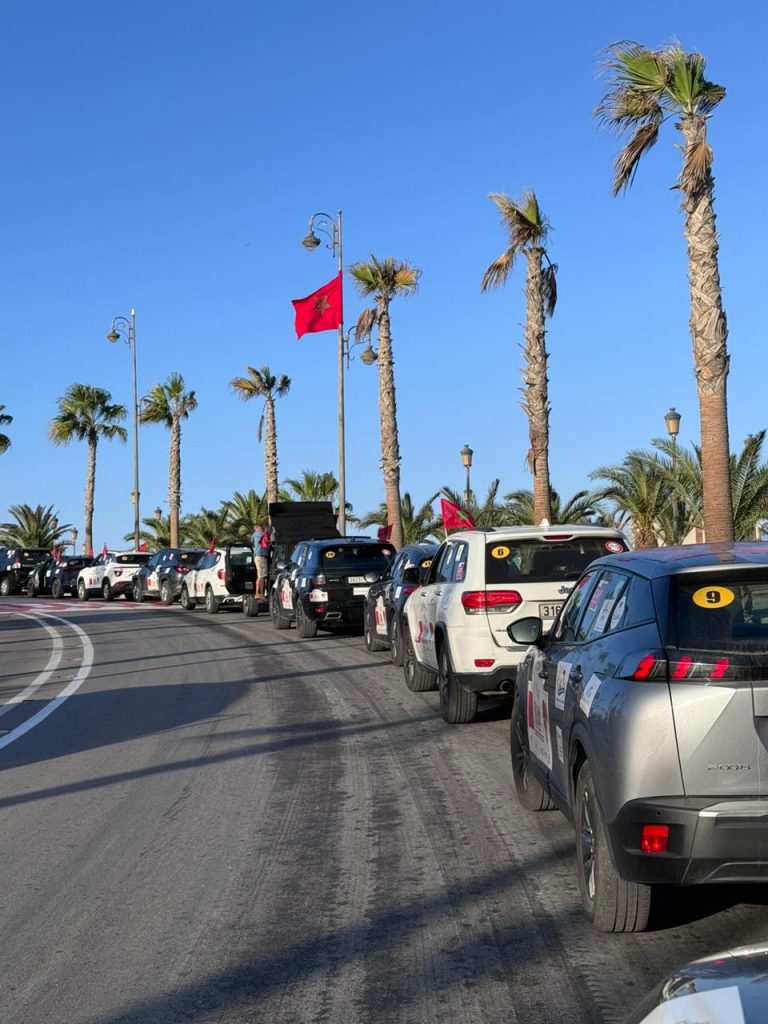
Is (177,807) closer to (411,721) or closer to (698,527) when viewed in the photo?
(411,721)

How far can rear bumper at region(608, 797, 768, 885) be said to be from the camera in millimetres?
4652

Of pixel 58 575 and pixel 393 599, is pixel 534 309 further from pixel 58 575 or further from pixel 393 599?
pixel 58 575

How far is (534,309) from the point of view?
2641 cm

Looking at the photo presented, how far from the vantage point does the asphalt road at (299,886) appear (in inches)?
182

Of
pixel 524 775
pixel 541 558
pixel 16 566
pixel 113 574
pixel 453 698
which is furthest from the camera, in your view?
pixel 16 566

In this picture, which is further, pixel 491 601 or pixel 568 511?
pixel 568 511

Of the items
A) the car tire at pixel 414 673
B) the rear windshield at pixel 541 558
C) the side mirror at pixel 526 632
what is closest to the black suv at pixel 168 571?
the car tire at pixel 414 673

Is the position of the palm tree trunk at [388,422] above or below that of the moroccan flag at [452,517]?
above

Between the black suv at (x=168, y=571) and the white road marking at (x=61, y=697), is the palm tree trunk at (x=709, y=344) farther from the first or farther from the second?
the black suv at (x=168, y=571)

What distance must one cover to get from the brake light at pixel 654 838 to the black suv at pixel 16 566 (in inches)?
1928

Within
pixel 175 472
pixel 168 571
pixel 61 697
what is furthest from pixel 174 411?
pixel 61 697

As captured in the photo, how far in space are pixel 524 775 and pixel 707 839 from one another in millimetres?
3145

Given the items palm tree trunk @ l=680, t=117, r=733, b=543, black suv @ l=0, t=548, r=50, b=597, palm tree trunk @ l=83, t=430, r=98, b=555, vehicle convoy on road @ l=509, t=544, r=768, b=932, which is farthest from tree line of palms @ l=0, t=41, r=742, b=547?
palm tree trunk @ l=83, t=430, r=98, b=555

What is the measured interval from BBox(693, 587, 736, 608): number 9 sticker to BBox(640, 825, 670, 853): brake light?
952 millimetres
